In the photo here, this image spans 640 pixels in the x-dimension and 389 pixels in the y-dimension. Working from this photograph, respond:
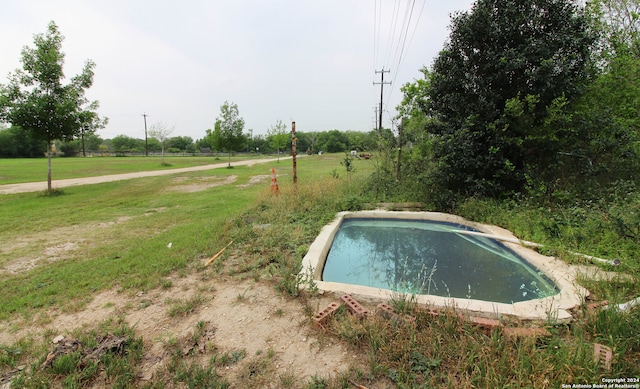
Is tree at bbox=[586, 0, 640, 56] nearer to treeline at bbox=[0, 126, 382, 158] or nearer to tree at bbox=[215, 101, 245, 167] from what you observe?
treeline at bbox=[0, 126, 382, 158]

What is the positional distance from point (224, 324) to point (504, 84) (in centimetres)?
770

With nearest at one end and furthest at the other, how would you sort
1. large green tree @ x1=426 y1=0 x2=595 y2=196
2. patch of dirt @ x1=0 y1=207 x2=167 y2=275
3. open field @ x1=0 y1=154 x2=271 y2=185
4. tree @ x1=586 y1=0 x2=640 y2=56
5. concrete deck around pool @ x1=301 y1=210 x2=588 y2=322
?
concrete deck around pool @ x1=301 y1=210 x2=588 y2=322 < patch of dirt @ x1=0 y1=207 x2=167 y2=275 < large green tree @ x1=426 y1=0 x2=595 y2=196 < tree @ x1=586 y1=0 x2=640 y2=56 < open field @ x1=0 y1=154 x2=271 y2=185

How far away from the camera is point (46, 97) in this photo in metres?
9.69

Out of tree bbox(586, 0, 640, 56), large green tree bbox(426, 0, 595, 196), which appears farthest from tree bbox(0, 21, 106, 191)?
tree bbox(586, 0, 640, 56)

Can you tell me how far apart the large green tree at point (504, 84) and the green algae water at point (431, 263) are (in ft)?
5.74

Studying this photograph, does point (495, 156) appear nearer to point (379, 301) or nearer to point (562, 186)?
point (562, 186)

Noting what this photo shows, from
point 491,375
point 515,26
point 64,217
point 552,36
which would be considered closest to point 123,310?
point 491,375

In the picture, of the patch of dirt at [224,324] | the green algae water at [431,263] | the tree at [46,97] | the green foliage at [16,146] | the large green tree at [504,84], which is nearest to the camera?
the patch of dirt at [224,324]

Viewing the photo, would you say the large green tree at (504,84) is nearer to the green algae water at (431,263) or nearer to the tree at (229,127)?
the green algae water at (431,263)

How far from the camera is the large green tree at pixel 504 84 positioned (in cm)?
604

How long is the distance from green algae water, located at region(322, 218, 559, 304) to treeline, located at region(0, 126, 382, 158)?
4.63 m

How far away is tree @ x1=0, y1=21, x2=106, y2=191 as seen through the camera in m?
9.32

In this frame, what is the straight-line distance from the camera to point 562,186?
6.48 metres

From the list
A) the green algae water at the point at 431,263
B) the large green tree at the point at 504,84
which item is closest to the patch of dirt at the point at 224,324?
the green algae water at the point at 431,263
